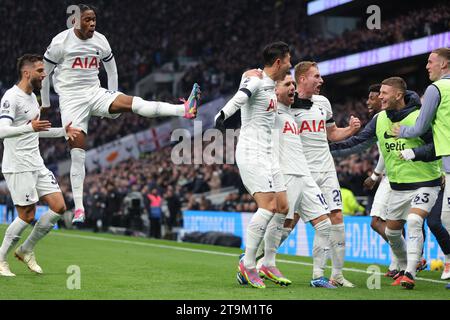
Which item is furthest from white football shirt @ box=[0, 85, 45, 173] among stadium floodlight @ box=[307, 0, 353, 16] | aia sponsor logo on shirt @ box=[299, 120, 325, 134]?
stadium floodlight @ box=[307, 0, 353, 16]

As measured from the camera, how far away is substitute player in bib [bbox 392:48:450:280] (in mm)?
8664

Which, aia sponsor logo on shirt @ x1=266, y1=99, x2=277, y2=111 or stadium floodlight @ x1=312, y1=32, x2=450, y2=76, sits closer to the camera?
aia sponsor logo on shirt @ x1=266, y1=99, x2=277, y2=111

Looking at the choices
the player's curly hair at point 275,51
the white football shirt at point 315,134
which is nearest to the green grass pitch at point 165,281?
the white football shirt at point 315,134

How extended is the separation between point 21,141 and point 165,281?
96.5 inches

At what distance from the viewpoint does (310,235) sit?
57.6ft

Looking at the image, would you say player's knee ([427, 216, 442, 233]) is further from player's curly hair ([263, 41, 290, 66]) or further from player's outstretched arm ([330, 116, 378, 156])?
player's curly hair ([263, 41, 290, 66])

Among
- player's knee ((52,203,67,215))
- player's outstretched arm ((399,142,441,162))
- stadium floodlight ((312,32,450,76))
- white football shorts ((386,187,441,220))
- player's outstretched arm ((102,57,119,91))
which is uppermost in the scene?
stadium floodlight ((312,32,450,76))

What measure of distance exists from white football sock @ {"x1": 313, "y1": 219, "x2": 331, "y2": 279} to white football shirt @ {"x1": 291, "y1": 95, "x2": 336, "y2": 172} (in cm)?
94

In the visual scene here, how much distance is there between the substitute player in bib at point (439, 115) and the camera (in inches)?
341

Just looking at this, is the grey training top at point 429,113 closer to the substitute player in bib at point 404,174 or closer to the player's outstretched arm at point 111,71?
the substitute player in bib at point 404,174
